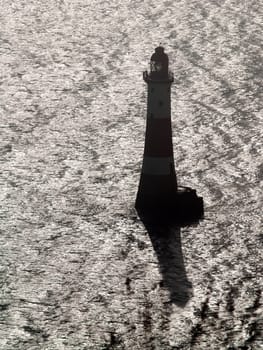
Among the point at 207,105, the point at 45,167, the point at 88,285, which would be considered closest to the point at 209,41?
the point at 207,105

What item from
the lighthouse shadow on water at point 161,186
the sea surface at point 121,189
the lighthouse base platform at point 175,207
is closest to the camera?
the sea surface at point 121,189

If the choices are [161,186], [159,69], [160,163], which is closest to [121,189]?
[161,186]

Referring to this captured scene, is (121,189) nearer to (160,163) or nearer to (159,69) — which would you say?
(160,163)

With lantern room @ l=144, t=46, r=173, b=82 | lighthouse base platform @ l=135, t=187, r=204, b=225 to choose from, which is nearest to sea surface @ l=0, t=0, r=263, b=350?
lighthouse base platform @ l=135, t=187, r=204, b=225

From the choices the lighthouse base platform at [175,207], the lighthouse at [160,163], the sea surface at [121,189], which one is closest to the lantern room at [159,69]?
the lighthouse at [160,163]

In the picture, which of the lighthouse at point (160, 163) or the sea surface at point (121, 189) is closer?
the sea surface at point (121, 189)

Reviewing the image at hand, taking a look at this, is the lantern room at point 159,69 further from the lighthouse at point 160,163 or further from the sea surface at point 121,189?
the sea surface at point 121,189

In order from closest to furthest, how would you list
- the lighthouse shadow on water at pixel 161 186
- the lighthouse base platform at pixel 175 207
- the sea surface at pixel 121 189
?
the sea surface at pixel 121 189
the lighthouse shadow on water at pixel 161 186
the lighthouse base platform at pixel 175 207
